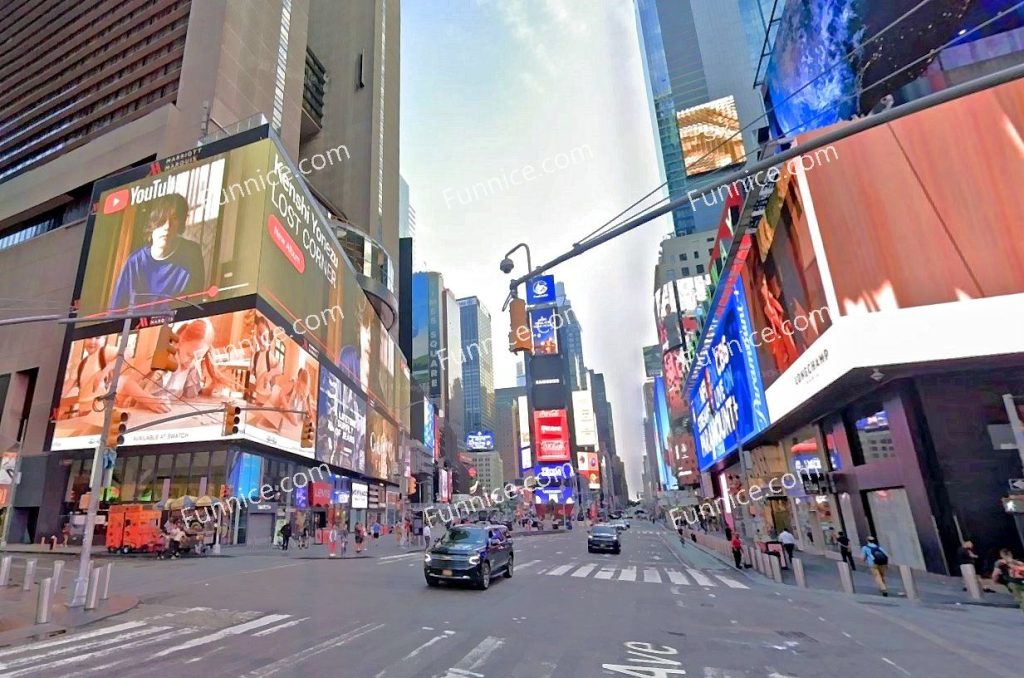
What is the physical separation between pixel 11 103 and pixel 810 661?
110383mm

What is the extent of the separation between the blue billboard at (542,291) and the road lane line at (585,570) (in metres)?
13.7

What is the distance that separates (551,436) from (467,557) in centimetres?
10136

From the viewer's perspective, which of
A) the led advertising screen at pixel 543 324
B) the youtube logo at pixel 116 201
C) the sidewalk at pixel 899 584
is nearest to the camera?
the sidewalk at pixel 899 584

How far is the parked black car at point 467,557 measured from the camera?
1560 cm

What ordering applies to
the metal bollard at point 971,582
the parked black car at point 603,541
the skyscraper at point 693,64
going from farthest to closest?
the skyscraper at point 693,64 < the parked black car at point 603,541 < the metal bollard at point 971,582

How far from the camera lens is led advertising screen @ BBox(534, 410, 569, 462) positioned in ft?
370

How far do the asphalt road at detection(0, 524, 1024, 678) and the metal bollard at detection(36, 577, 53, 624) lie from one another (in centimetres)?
125

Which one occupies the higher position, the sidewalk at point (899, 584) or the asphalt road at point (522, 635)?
the asphalt road at point (522, 635)

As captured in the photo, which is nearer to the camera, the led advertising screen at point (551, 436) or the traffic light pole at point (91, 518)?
the traffic light pole at point (91, 518)

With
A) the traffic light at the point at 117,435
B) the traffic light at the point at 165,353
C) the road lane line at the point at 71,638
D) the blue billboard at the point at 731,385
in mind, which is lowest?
the road lane line at the point at 71,638

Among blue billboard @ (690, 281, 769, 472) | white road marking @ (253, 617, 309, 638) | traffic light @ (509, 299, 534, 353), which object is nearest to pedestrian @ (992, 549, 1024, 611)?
blue billboard @ (690, 281, 769, 472)

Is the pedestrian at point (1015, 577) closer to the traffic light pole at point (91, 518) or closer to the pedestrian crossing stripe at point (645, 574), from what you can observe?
the pedestrian crossing stripe at point (645, 574)

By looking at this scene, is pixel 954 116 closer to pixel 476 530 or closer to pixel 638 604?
pixel 638 604

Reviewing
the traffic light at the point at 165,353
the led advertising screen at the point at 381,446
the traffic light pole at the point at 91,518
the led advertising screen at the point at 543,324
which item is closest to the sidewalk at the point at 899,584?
the led advertising screen at the point at 543,324
